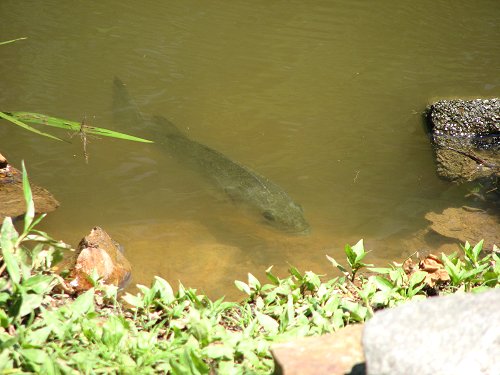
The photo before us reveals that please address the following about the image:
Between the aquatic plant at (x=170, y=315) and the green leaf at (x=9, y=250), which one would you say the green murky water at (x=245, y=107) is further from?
the green leaf at (x=9, y=250)

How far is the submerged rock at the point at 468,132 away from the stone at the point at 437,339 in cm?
448

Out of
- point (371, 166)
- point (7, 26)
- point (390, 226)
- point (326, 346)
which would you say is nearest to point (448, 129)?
point (371, 166)

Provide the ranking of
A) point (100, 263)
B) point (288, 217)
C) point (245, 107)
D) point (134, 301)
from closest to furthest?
point (134, 301) < point (100, 263) < point (288, 217) < point (245, 107)

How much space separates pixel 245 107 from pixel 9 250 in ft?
15.0

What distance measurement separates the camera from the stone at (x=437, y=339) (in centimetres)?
158

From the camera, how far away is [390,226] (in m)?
5.11

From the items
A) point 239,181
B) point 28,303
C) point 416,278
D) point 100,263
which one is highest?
point 28,303

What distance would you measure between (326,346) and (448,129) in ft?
16.2

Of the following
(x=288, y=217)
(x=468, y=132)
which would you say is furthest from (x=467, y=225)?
(x=468, y=132)

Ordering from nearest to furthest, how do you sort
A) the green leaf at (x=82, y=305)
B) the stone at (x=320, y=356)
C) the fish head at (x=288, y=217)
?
the stone at (x=320, y=356) < the green leaf at (x=82, y=305) < the fish head at (x=288, y=217)

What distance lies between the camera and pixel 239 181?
17.7ft

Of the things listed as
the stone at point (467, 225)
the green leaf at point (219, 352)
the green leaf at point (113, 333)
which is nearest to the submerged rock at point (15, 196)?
the green leaf at point (113, 333)

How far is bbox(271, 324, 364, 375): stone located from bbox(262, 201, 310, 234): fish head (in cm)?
286

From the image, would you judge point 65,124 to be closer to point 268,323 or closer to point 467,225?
point 268,323
